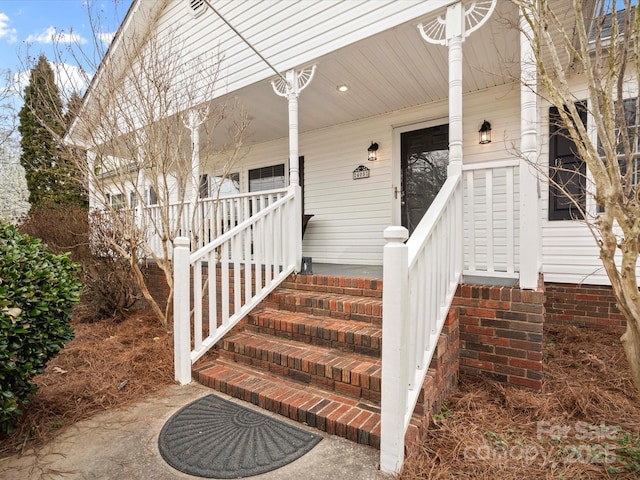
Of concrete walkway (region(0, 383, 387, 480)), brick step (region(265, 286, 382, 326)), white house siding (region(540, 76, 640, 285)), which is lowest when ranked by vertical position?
concrete walkway (region(0, 383, 387, 480))

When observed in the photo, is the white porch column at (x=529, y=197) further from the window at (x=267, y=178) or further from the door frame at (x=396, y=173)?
the window at (x=267, y=178)

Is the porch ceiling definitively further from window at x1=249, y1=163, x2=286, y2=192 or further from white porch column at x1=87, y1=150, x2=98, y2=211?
white porch column at x1=87, y1=150, x2=98, y2=211

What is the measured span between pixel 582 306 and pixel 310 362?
11.6 feet

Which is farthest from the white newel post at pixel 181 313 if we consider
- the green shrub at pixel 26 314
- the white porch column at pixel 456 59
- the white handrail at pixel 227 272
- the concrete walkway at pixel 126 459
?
the white porch column at pixel 456 59

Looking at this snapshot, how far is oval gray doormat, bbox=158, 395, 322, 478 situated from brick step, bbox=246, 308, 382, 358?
0.69 meters

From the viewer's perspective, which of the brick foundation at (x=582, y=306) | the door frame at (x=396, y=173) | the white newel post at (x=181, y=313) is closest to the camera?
the white newel post at (x=181, y=313)

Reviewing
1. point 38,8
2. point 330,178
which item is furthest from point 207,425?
point 38,8

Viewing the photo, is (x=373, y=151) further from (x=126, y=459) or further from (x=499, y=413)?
(x=126, y=459)

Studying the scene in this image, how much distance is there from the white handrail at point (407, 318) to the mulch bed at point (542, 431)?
22 cm

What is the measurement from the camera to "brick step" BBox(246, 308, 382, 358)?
2400 mm

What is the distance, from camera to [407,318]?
1647 millimetres

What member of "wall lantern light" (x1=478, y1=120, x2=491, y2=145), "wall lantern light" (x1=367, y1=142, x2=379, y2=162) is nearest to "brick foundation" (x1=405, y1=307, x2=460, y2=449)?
"wall lantern light" (x1=478, y1=120, x2=491, y2=145)

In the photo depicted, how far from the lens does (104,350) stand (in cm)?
333

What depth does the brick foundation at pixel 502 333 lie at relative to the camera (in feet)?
7.70
